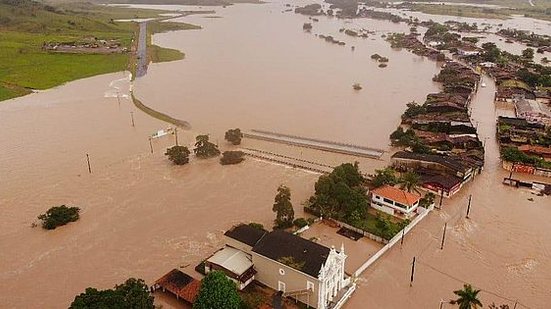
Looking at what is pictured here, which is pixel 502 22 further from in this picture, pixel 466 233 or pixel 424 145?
pixel 466 233

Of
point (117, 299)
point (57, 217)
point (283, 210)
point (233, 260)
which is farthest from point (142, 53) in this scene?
point (117, 299)

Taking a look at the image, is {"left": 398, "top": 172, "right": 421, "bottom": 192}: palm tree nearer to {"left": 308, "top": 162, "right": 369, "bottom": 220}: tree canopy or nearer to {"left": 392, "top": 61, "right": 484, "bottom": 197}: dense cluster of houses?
{"left": 392, "top": 61, "right": 484, "bottom": 197}: dense cluster of houses

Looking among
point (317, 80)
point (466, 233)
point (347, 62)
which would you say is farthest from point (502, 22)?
point (466, 233)

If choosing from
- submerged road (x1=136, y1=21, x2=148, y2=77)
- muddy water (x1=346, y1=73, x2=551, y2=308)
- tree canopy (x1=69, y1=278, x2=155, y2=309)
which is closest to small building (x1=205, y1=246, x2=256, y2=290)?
tree canopy (x1=69, y1=278, x2=155, y2=309)

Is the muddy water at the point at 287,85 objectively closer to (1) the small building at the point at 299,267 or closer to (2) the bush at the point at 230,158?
(2) the bush at the point at 230,158

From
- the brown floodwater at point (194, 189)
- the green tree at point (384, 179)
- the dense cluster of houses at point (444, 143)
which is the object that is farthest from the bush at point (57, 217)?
the dense cluster of houses at point (444, 143)
